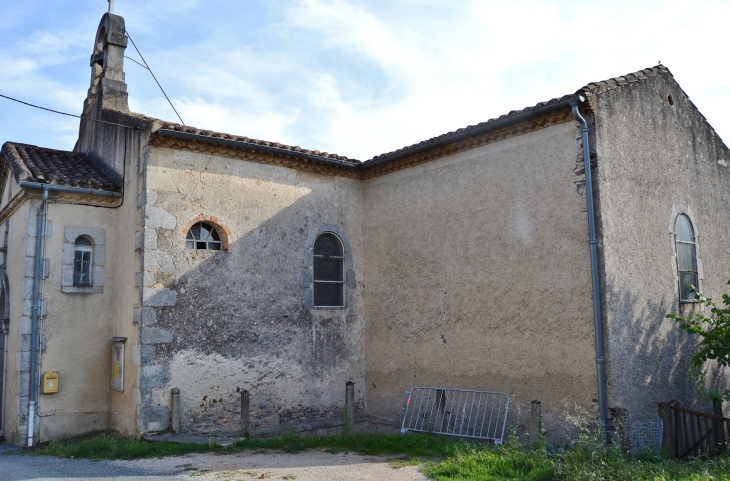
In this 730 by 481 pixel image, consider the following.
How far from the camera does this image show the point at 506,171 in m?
9.48

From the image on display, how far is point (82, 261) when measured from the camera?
10.0 meters

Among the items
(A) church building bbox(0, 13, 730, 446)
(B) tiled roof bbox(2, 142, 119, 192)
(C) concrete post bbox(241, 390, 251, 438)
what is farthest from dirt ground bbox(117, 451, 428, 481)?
(B) tiled roof bbox(2, 142, 119, 192)

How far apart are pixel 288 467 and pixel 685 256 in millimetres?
7224

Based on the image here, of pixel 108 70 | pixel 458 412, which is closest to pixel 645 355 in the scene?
pixel 458 412

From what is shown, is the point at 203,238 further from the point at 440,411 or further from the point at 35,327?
the point at 440,411

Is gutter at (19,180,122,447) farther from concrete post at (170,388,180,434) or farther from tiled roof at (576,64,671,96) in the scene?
tiled roof at (576,64,671,96)

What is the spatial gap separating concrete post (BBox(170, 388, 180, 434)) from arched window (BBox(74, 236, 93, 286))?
97.5 inches

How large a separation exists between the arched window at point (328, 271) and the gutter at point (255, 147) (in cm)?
137

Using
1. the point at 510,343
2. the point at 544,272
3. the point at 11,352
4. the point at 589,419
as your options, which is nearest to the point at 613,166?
the point at 544,272

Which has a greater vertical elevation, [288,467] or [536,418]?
[536,418]

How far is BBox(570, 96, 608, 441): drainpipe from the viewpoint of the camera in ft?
26.1

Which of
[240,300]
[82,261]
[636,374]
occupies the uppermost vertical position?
[82,261]

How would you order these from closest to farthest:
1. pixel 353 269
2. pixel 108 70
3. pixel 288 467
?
pixel 288 467
pixel 353 269
pixel 108 70

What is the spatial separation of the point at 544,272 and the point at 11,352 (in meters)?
8.77
